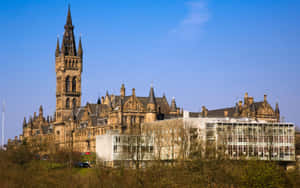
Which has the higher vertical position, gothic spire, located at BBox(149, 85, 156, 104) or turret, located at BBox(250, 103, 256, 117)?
gothic spire, located at BBox(149, 85, 156, 104)

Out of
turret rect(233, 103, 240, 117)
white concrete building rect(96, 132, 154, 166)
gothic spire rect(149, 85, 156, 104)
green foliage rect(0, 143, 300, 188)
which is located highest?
gothic spire rect(149, 85, 156, 104)

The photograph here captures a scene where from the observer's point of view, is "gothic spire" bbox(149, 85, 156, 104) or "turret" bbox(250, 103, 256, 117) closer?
"gothic spire" bbox(149, 85, 156, 104)

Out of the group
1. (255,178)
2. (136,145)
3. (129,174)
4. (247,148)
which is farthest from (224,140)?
(255,178)

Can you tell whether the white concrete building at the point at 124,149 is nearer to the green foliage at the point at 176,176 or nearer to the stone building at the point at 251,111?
the green foliage at the point at 176,176

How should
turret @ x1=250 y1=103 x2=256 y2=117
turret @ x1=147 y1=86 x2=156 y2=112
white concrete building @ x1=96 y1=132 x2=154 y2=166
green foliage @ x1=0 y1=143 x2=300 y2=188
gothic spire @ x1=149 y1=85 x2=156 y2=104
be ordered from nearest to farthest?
green foliage @ x1=0 y1=143 x2=300 y2=188 < white concrete building @ x1=96 y1=132 x2=154 y2=166 < turret @ x1=147 y1=86 x2=156 y2=112 < gothic spire @ x1=149 y1=85 x2=156 y2=104 < turret @ x1=250 y1=103 x2=256 y2=117

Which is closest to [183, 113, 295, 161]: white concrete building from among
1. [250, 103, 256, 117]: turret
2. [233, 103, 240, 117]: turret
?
[233, 103, 240, 117]: turret

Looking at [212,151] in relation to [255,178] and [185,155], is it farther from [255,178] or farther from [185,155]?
[255,178]

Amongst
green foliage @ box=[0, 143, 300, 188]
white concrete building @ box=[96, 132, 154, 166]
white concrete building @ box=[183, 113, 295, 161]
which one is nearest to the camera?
green foliage @ box=[0, 143, 300, 188]

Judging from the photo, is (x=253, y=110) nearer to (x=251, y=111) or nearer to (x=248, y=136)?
(x=251, y=111)

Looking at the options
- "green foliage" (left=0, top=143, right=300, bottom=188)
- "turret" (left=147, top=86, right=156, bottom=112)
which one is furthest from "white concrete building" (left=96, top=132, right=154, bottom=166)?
"turret" (left=147, top=86, right=156, bottom=112)

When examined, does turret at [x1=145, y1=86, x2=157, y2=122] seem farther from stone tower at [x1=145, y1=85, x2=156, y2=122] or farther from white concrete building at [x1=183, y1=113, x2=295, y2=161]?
white concrete building at [x1=183, y1=113, x2=295, y2=161]

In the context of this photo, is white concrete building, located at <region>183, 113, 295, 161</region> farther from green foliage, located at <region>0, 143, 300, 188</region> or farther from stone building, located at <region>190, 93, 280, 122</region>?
stone building, located at <region>190, 93, 280, 122</region>

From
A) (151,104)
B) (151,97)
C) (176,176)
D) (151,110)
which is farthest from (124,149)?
(176,176)

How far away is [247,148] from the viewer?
151 metres
